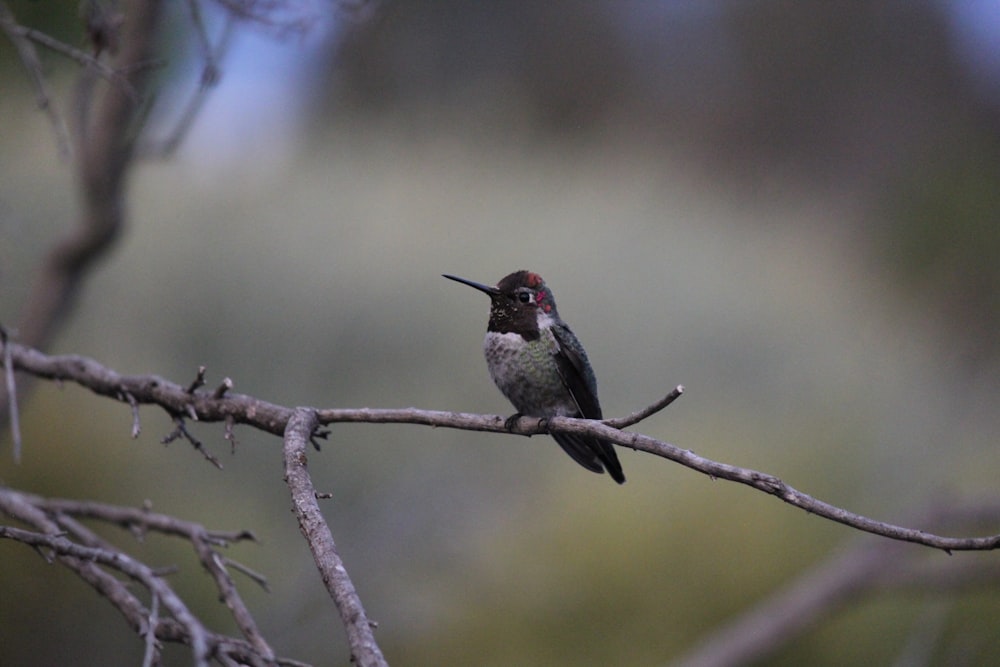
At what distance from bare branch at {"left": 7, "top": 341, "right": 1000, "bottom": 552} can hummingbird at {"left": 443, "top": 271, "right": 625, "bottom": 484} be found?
1.04 feet

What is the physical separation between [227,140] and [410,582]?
4.98 meters

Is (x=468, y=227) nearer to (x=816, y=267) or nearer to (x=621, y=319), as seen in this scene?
A: (x=621, y=319)

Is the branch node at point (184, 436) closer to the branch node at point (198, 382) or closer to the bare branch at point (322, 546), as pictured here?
the branch node at point (198, 382)

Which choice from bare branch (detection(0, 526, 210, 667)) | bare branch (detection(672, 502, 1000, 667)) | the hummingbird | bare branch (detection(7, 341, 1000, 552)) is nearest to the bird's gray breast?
the hummingbird

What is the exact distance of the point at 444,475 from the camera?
20.9 ft

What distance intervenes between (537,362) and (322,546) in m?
1.35

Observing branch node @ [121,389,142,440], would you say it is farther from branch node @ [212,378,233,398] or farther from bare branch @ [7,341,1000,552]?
branch node @ [212,378,233,398]

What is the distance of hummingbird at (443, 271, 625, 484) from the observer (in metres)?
2.70

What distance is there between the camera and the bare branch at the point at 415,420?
123 centimetres

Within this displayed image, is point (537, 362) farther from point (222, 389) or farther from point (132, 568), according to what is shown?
point (132, 568)

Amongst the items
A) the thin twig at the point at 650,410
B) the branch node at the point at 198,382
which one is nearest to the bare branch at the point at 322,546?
the branch node at the point at 198,382

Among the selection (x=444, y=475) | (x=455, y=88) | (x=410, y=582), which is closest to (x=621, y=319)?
(x=444, y=475)

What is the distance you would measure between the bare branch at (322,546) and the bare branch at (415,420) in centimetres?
9

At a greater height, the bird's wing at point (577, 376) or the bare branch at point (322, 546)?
the bird's wing at point (577, 376)
